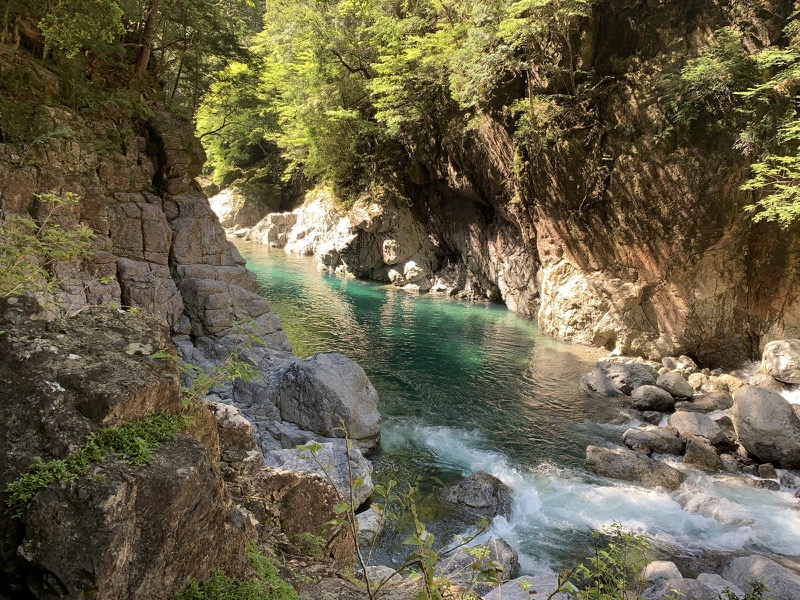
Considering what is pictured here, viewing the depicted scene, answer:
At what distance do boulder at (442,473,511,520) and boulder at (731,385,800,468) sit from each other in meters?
6.19

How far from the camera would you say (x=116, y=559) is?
224 centimetres

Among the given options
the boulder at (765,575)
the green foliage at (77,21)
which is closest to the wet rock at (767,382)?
the boulder at (765,575)

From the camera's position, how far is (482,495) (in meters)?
9.43

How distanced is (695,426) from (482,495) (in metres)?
6.58

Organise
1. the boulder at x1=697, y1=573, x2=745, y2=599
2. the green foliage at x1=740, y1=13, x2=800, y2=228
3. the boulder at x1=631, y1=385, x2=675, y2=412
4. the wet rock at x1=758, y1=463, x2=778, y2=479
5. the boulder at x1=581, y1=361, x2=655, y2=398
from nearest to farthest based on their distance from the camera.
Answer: the boulder at x1=697, y1=573, x2=745, y2=599 < the wet rock at x1=758, y1=463, x2=778, y2=479 < the green foliage at x1=740, y1=13, x2=800, y2=228 < the boulder at x1=631, y1=385, x2=675, y2=412 < the boulder at x1=581, y1=361, x2=655, y2=398

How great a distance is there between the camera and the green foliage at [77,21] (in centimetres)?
931

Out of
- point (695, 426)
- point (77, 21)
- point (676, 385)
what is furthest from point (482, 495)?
point (77, 21)

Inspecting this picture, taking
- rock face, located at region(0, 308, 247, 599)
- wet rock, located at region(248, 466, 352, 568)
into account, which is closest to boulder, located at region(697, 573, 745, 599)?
wet rock, located at region(248, 466, 352, 568)

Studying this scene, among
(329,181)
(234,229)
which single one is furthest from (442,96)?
(234,229)

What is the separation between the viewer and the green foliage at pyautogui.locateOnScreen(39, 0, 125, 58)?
9312 mm

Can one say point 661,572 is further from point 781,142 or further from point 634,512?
point 781,142

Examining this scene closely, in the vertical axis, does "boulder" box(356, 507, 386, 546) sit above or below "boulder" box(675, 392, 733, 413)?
below

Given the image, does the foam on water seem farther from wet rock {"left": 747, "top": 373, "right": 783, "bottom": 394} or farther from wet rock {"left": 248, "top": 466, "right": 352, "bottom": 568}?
wet rock {"left": 747, "top": 373, "right": 783, "bottom": 394}

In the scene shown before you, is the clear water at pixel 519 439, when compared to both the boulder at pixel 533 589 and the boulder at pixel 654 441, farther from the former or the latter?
the boulder at pixel 533 589
